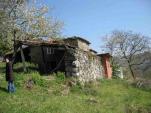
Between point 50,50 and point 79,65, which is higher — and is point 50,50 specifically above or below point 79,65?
above

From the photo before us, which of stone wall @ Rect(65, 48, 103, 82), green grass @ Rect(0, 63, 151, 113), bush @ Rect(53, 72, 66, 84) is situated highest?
stone wall @ Rect(65, 48, 103, 82)

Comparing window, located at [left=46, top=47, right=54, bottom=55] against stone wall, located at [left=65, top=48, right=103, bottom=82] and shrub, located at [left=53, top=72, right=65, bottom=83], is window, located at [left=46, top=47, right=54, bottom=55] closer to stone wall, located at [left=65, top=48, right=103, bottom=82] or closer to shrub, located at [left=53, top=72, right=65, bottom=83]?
stone wall, located at [left=65, top=48, right=103, bottom=82]

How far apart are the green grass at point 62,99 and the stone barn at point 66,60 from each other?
1.50 metres

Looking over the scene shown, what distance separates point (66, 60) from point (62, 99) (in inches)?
304

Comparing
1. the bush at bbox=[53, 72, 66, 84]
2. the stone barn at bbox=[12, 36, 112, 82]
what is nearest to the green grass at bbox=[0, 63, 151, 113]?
the bush at bbox=[53, 72, 66, 84]

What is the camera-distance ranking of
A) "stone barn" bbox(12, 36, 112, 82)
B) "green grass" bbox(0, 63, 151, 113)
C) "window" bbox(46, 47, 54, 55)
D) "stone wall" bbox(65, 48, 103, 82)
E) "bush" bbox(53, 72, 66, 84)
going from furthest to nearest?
"window" bbox(46, 47, 54, 55), "stone barn" bbox(12, 36, 112, 82), "stone wall" bbox(65, 48, 103, 82), "bush" bbox(53, 72, 66, 84), "green grass" bbox(0, 63, 151, 113)

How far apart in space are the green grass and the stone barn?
150 centimetres

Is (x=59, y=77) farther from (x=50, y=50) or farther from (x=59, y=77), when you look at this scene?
(x=50, y=50)

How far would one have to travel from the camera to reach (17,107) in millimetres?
15883

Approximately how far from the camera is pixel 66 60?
2684cm

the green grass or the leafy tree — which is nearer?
the green grass

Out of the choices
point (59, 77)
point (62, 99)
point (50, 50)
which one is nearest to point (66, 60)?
point (59, 77)

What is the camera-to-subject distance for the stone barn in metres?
26.5

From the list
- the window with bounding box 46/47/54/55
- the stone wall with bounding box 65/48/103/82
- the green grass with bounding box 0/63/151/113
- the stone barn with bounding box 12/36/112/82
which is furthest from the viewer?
the window with bounding box 46/47/54/55
